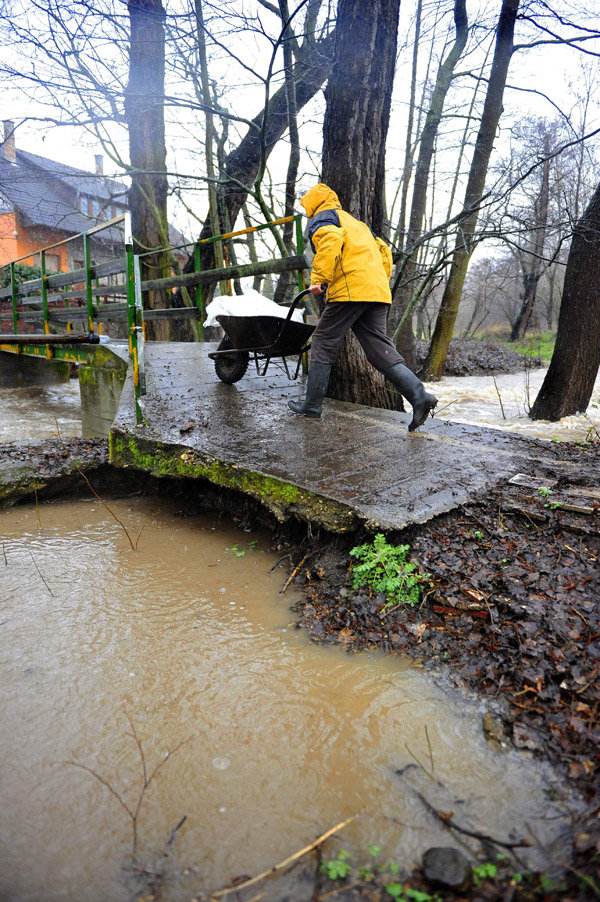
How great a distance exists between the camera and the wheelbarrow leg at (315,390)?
499cm

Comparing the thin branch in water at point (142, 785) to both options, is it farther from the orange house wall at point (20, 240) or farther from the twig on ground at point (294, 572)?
the orange house wall at point (20, 240)

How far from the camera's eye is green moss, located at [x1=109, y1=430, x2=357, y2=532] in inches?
127

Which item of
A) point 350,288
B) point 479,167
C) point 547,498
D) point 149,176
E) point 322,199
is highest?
point 479,167

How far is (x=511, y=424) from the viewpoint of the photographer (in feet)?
25.5

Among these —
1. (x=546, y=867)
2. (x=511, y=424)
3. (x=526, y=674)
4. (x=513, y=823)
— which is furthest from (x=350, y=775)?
(x=511, y=424)

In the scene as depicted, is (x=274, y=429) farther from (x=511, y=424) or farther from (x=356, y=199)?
(x=511, y=424)

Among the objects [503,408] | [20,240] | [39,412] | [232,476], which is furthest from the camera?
[20,240]

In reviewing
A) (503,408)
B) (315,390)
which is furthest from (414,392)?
(503,408)

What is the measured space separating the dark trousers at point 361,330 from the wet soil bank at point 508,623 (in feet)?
5.36

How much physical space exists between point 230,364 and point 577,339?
485 cm

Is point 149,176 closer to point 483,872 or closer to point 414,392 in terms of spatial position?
point 414,392

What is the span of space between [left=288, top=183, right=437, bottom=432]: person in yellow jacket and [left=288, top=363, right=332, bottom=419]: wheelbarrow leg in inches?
0.5

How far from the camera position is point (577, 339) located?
24.9ft

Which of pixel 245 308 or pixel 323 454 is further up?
pixel 245 308
